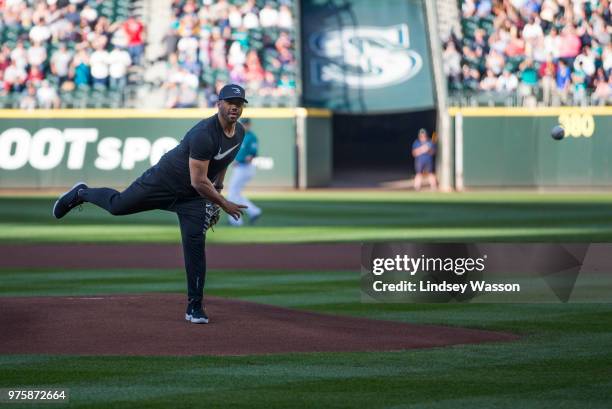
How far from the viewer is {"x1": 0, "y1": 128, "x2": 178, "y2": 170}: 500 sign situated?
103 ft

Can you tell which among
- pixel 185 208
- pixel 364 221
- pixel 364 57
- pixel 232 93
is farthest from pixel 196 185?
pixel 364 57

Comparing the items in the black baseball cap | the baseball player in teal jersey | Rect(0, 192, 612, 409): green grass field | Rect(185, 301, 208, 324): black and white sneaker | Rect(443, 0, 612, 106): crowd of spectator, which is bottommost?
Rect(0, 192, 612, 409): green grass field

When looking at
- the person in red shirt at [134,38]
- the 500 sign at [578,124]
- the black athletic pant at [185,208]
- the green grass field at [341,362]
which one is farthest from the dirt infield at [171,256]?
the person in red shirt at [134,38]

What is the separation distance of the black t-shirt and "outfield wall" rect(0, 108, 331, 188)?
22.5 meters

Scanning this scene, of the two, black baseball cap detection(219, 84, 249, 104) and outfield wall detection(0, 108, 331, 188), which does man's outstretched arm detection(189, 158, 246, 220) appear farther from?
outfield wall detection(0, 108, 331, 188)

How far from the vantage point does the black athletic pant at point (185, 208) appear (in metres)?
8.95

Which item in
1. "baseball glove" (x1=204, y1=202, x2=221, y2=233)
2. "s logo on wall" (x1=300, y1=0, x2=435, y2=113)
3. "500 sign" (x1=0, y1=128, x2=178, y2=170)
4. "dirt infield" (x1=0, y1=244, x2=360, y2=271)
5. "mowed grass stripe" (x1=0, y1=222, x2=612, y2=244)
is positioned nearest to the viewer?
"baseball glove" (x1=204, y1=202, x2=221, y2=233)

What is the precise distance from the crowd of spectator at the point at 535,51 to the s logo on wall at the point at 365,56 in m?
1.50

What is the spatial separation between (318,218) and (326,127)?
10.5 meters

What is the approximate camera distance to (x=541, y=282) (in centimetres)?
1038

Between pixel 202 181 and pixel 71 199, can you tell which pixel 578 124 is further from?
pixel 202 181

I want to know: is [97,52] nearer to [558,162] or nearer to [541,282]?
[558,162]

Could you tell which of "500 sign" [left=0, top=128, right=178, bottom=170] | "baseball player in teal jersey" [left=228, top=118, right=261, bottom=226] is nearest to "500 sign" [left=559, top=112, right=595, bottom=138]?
"500 sign" [left=0, top=128, right=178, bottom=170]

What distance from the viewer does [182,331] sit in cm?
868
